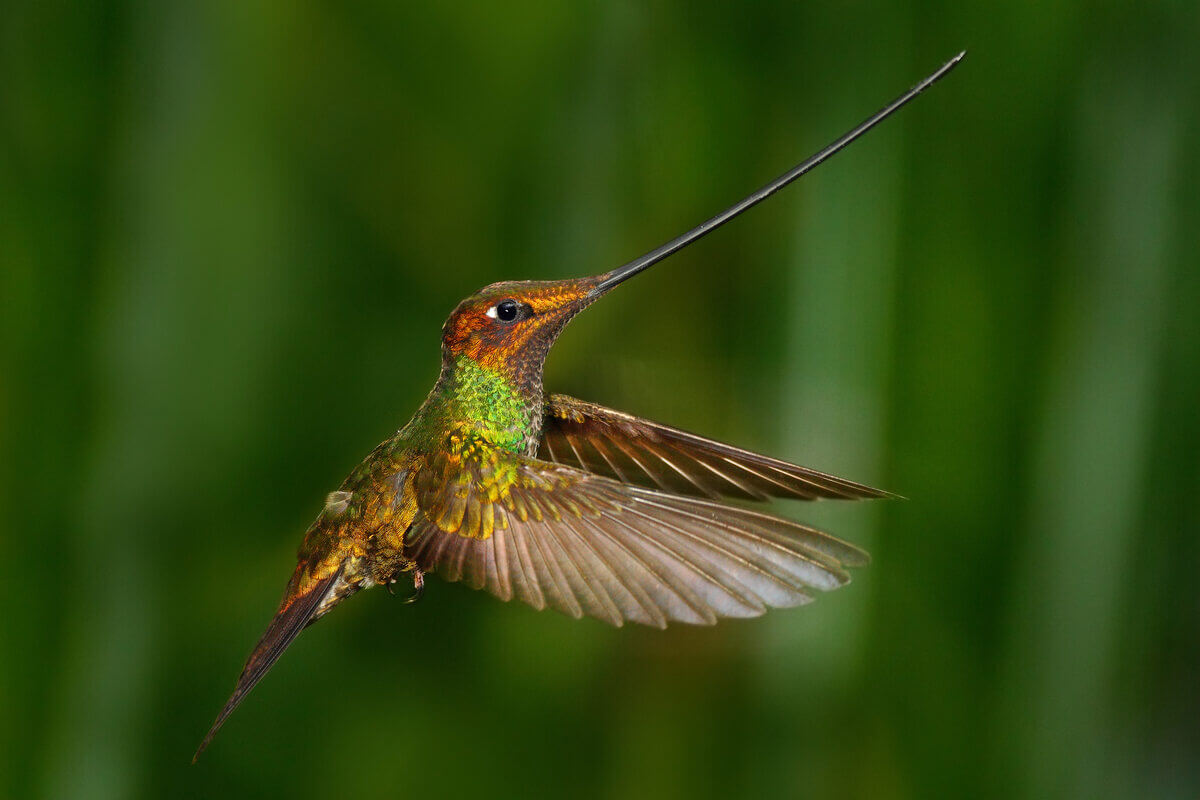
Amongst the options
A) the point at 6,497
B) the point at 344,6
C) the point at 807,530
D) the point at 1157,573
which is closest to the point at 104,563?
the point at 6,497

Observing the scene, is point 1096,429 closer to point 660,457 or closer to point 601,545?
point 660,457

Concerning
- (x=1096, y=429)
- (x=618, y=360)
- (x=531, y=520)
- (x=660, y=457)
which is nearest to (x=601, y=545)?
(x=531, y=520)

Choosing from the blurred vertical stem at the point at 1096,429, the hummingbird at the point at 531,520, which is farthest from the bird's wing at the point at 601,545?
the blurred vertical stem at the point at 1096,429

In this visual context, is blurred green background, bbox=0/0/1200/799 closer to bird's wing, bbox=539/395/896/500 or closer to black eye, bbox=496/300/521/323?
bird's wing, bbox=539/395/896/500

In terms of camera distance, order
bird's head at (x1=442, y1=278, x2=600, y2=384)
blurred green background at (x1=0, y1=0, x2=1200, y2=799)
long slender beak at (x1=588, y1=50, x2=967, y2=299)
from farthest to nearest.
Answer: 1. blurred green background at (x1=0, y1=0, x2=1200, y2=799)
2. bird's head at (x1=442, y1=278, x2=600, y2=384)
3. long slender beak at (x1=588, y1=50, x2=967, y2=299)

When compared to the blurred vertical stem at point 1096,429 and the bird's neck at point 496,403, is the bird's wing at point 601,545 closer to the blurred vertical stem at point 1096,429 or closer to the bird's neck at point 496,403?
the bird's neck at point 496,403

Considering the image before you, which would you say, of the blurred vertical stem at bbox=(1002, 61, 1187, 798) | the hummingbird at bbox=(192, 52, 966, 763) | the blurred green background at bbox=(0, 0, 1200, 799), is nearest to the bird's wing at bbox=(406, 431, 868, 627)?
the hummingbird at bbox=(192, 52, 966, 763)
